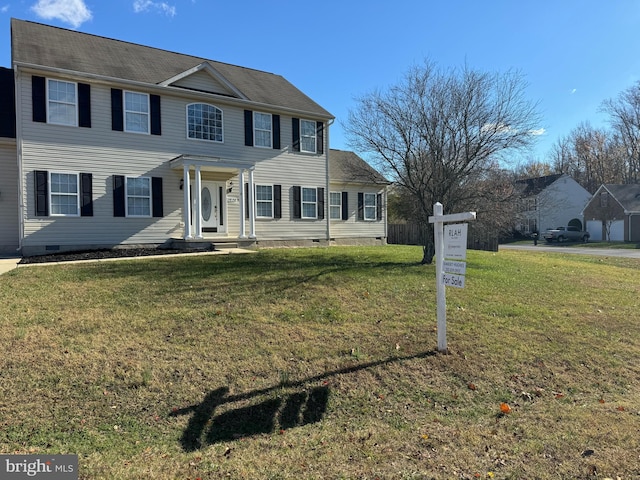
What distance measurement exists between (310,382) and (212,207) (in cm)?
1272

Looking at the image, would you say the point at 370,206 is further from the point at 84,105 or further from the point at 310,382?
the point at 310,382

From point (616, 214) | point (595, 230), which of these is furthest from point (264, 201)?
point (595, 230)

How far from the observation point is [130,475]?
2.96m

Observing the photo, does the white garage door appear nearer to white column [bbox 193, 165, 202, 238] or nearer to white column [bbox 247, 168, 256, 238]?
white column [bbox 247, 168, 256, 238]

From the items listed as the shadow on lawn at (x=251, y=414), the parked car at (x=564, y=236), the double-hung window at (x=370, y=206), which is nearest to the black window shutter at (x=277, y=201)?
the double-hung window at (x=370, y=206)

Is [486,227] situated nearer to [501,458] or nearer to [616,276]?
[616,276]

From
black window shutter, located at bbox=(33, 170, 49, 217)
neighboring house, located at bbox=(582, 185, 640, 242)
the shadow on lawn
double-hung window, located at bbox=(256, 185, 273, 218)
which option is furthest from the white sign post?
neighboring house, located at bbox=(582, 185, 640, 242)

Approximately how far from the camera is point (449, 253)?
16.7 feet

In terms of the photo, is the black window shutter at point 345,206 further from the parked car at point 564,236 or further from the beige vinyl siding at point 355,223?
the parked car at point 564,236

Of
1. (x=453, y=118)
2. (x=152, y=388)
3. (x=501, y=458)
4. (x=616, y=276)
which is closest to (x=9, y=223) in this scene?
(x=152, y=388)

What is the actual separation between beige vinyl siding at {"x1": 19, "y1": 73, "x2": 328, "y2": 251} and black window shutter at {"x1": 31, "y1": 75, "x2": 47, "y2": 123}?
0.44 ft

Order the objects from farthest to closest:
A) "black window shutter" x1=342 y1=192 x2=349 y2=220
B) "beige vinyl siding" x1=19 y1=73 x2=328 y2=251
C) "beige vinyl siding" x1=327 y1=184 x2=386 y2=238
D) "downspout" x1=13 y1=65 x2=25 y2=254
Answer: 1. "black window shutter" x1=342 y1=192 x2=349 y2=220
2. "beige vinyl siding" x1=327 y1=184 x2=386 y2=238
3. "beige vinyl siding" x1=19 y1=73 x2=328 y2=251
4. "downspout" x1=13 y1=65 x2=25 y2=254

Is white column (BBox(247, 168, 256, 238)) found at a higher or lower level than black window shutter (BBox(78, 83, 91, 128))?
lower

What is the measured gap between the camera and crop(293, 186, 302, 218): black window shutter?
1806 cm
